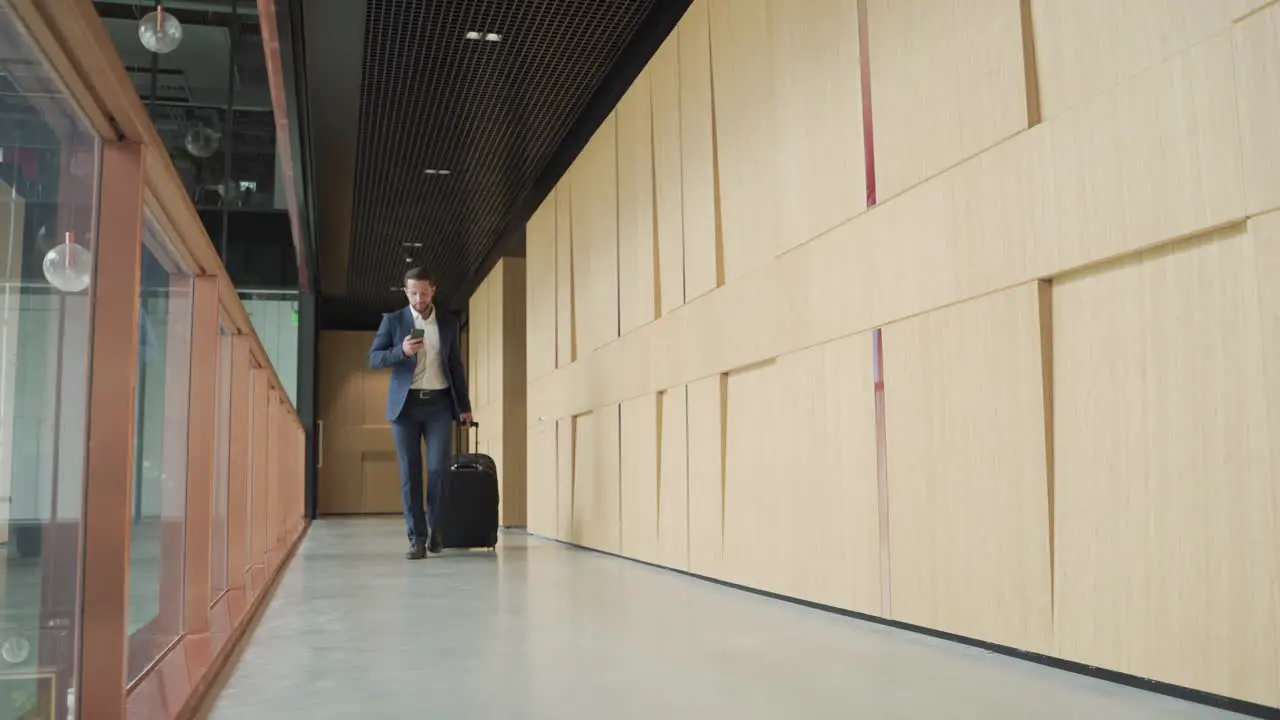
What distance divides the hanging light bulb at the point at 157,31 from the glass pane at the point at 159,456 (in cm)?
280

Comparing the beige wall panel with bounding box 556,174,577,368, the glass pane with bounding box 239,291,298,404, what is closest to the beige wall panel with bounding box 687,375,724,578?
the beige wall panel with bounding box 556,174,577,368

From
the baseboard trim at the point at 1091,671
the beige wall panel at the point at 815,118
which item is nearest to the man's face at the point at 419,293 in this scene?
the beige wall panel at the point at 815,118

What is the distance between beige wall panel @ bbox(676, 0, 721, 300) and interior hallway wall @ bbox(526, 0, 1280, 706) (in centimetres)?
2

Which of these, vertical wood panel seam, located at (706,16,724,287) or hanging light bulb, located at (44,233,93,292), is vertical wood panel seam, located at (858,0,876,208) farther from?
hanging light bulb, located at (44,233,93,292)

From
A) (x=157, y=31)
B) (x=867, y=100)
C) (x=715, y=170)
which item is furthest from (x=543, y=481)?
(x=867, y=100)

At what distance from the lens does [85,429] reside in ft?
4.21

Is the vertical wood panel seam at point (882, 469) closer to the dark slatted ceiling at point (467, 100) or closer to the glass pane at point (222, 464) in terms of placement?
the glass pane at point (222, 464)

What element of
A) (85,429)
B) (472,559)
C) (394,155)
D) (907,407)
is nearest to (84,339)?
(85,429)

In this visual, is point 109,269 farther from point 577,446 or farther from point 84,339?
point 577,446

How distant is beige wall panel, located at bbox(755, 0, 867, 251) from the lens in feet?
10.1

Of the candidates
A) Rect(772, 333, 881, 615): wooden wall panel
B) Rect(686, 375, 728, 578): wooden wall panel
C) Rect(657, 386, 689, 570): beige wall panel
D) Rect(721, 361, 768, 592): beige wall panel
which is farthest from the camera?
Rect(657, 386, 689, 570): beige wall panel

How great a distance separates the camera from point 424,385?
19.5 ft

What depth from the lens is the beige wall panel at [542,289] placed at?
7.74 m

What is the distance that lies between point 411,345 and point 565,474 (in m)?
2.03
